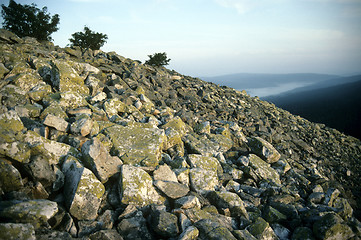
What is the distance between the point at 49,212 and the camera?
14.2 ft

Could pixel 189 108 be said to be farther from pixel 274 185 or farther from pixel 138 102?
pixel 274 185

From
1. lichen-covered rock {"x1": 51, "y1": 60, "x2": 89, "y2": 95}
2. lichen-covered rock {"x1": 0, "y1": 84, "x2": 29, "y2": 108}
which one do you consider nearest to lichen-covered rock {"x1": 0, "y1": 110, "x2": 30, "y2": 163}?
lichen-covered rock {"x1": 0, "y1": 84, "x2": 29, "y2": 108}

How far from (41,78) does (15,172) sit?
8.48 meters

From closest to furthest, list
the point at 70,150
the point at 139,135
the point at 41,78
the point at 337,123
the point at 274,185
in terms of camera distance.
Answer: the point at 70,150
the point at 139,135
the point at 274,185
the point at 41,78
the point at 337,123

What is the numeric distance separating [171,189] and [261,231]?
3.29 metres

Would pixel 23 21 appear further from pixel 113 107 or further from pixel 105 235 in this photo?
pixel 105 235

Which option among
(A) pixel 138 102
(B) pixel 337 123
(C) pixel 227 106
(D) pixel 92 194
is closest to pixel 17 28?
(A) pixel 138 102

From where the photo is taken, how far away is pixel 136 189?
589cm

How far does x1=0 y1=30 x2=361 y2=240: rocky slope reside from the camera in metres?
4.89

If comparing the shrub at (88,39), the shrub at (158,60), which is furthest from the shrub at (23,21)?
the shrub at (158,60)

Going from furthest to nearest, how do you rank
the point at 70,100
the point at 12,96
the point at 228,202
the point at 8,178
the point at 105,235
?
the point at 70,100 → the point at 12,96 → the point at 228,202 → the point at 8,178 → the point at 105,235

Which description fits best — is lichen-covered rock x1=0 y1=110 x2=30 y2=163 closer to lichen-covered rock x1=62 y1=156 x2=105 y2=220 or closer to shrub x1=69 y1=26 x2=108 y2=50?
lichen-covered rock x1=62 y1=156 x2=105 y2=220

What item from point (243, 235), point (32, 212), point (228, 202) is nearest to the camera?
point (32, 212)

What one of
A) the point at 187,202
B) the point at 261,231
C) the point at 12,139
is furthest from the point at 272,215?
the point at 12,139
